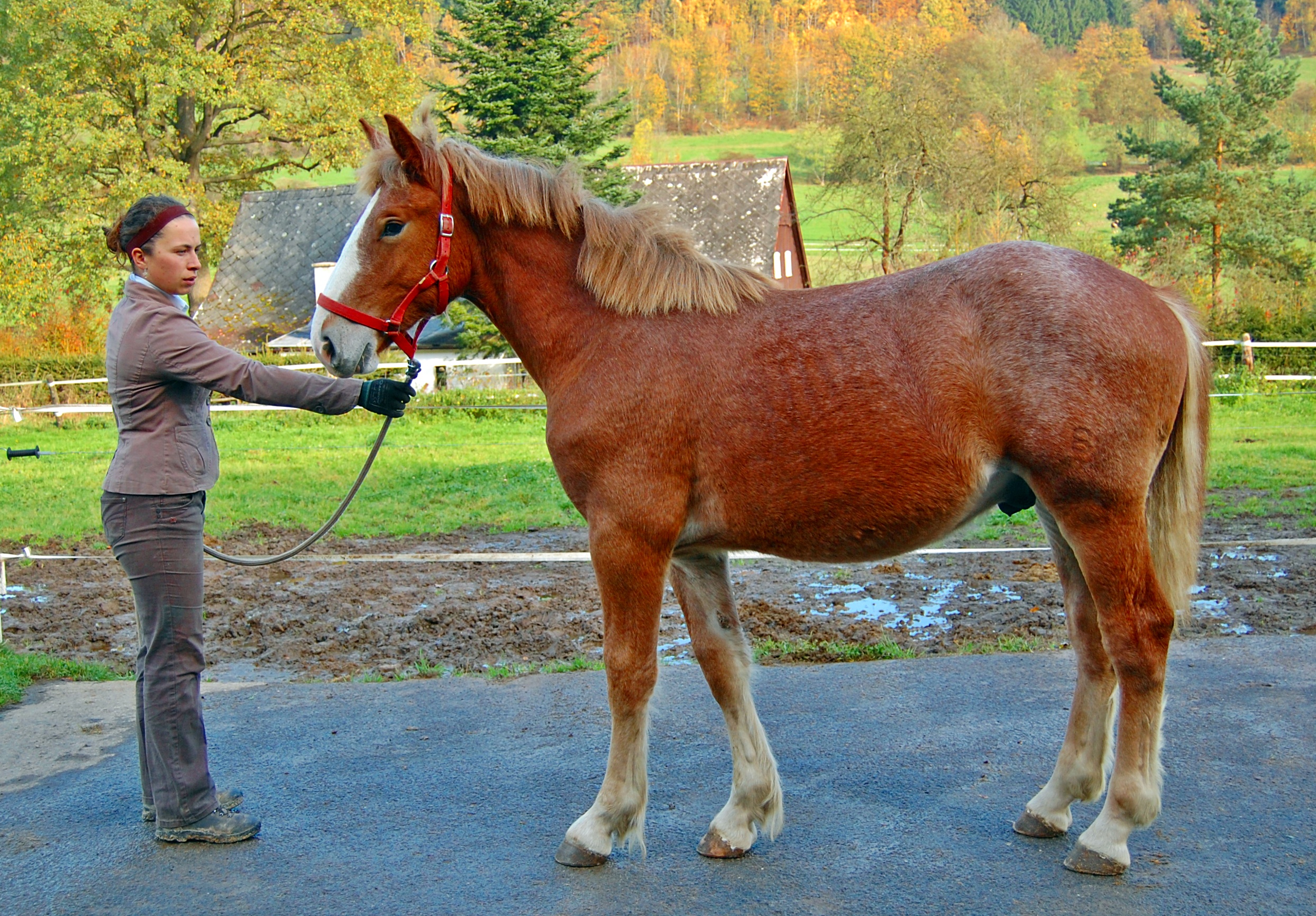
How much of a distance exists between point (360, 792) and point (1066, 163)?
109ft

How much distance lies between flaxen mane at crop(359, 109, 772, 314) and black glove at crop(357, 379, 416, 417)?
640 mm

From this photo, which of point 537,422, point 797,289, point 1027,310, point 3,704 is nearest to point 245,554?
point 3,704

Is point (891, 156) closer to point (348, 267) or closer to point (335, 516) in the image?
point (335, 516)

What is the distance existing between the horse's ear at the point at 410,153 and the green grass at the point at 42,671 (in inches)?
137

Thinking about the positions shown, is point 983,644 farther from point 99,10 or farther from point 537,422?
point 99,10

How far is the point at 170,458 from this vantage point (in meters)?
3.37

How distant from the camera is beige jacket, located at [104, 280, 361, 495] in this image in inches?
129

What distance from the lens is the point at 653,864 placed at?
10.7 feet

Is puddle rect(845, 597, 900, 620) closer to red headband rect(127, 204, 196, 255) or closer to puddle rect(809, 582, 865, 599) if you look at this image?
puddle rect(809, 582, 865, 599)

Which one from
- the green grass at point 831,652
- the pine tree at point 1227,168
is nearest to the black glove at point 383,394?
the green grass at point 831,652

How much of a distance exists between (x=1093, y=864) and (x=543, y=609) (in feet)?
13.4

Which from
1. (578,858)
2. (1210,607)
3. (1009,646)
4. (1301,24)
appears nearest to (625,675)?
(578,858)

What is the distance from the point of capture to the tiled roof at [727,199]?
95.2 feet

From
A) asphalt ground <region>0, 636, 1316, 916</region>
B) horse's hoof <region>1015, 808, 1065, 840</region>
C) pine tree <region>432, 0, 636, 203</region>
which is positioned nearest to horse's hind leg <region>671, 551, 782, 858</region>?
asphalt ground <region>0, 636, 1316, 916</region>
